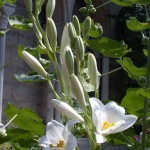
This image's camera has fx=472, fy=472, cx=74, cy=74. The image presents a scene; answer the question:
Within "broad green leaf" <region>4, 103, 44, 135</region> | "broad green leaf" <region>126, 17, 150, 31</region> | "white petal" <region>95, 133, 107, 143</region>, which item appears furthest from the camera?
"broad green leaf" <region>126, 17, 150, 31</region>

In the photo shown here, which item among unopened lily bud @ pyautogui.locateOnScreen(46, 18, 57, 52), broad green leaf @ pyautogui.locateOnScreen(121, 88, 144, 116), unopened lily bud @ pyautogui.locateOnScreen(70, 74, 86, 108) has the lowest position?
broad green leaf @ pyautogui.locateOnScreen(121, 88, 144, 116)

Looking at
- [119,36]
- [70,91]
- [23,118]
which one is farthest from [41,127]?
[119,36]

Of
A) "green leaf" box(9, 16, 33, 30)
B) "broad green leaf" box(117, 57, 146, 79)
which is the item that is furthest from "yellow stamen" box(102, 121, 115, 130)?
"green leaf" box(9, 16, 33, 30)

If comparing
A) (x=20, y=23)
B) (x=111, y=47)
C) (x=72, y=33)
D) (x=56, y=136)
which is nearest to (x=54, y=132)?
(x=56, y=136)

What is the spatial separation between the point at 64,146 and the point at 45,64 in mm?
333

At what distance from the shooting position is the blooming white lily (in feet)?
1.78

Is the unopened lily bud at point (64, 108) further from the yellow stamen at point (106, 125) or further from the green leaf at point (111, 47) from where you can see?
the green leaf at point (111, 47)

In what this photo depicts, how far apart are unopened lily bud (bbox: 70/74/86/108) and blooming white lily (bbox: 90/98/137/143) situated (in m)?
0.01

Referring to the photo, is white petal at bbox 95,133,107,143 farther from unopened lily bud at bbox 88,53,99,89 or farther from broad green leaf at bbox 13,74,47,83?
broad green leaf at bbox 13,74,47,83

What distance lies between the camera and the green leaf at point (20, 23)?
87cm

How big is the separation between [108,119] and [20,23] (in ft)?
1.15

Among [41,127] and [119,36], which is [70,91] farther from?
[119,36]

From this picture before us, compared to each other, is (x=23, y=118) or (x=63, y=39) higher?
(x=63, y=39)

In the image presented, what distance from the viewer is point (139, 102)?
739mm
